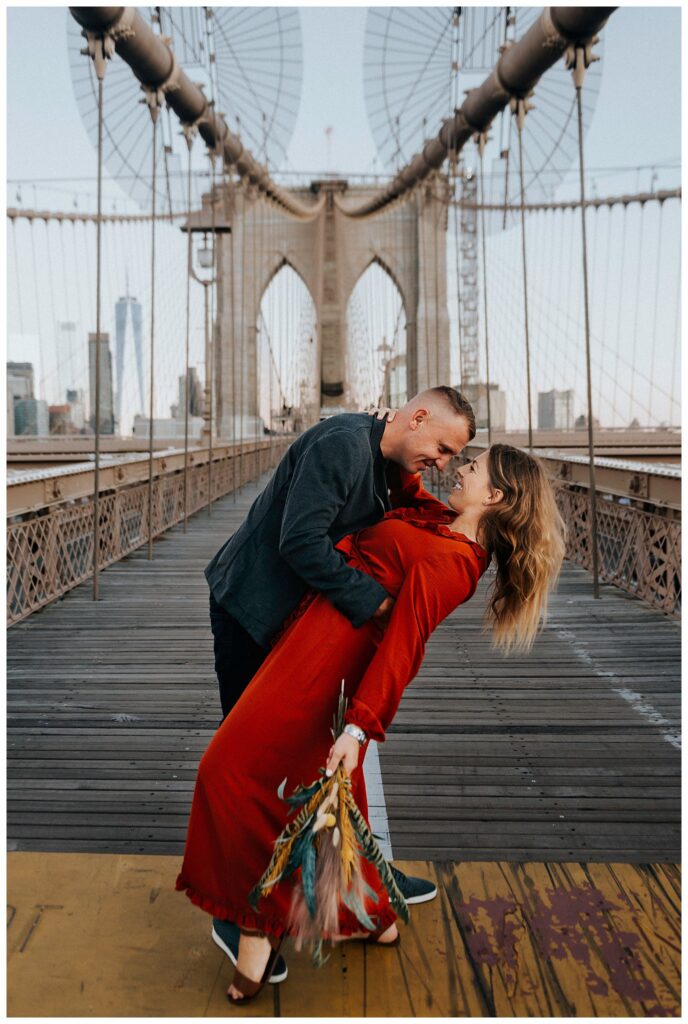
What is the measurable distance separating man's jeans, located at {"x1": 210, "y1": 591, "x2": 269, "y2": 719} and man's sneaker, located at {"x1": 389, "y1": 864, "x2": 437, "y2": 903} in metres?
0.50

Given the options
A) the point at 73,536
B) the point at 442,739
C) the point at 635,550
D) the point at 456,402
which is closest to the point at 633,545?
the point at 635,550

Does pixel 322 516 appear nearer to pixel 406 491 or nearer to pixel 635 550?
pixel 406 491

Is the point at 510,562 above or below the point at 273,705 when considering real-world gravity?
above

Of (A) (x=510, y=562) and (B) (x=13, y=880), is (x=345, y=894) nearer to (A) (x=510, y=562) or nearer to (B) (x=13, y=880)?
(A) (x=510, y=562)

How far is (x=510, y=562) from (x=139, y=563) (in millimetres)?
5608

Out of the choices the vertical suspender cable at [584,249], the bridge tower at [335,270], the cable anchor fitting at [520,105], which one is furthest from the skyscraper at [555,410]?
the vertical suspender cable at [584,249]

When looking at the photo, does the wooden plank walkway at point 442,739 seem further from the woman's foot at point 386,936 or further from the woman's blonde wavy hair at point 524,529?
the woman's blonde wavy hair at point 524,529

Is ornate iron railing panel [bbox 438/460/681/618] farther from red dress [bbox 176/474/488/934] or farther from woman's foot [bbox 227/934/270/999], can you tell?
woman's foot [bbox 227/934/270/999]

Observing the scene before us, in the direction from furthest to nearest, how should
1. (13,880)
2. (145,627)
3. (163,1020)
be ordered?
(145,627) → (13,880) → (163,1020)

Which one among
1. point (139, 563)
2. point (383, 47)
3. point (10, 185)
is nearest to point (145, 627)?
point (139, 563)

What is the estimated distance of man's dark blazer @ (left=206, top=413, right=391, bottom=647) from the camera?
162 centimetres

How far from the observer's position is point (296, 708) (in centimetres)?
167

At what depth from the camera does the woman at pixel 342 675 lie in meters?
1.61

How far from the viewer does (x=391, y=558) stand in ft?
5.63
